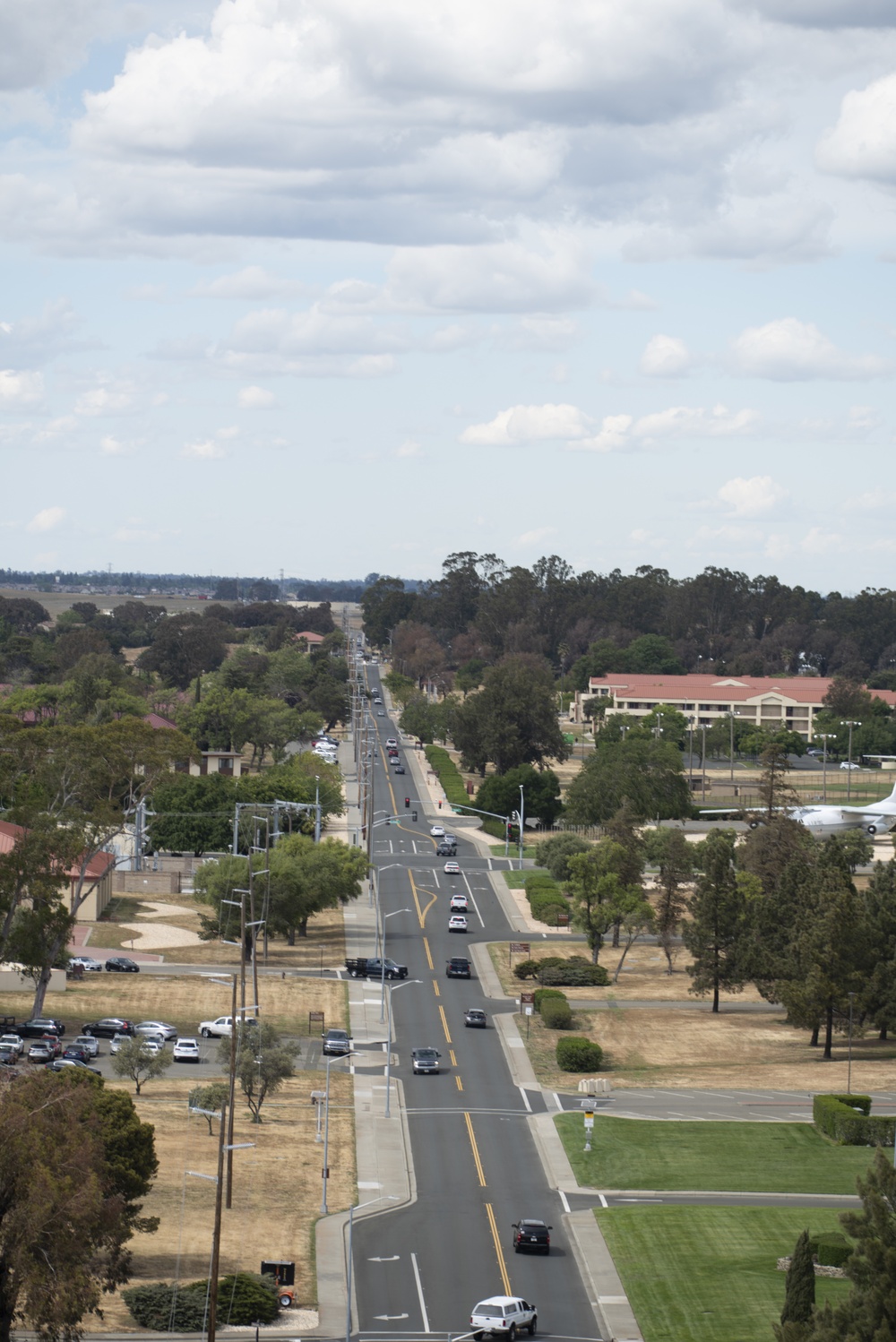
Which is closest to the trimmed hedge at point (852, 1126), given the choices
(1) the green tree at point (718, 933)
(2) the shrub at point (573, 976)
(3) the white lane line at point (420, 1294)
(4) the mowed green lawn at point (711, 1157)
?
(4) the mowed green lawn at point (711, 1157)

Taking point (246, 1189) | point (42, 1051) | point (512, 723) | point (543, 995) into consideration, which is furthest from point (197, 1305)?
point (512, 723)

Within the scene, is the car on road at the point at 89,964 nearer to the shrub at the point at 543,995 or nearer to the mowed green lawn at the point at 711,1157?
the shrub at the point at 543,995

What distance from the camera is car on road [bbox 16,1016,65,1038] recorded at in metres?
82.9

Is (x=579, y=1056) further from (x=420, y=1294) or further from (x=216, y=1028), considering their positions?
(x=420, y=1294)

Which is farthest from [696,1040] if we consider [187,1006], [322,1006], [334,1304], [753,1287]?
[334,1304]

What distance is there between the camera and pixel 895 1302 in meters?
39.2

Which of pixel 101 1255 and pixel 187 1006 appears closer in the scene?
pixel 101 1255

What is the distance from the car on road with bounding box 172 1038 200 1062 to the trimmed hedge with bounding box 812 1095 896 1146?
2856 cm

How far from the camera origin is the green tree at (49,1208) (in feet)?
137

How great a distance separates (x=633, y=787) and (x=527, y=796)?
59.4 ft

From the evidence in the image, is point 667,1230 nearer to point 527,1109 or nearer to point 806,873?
point 527,1109

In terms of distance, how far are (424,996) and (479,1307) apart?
52089 mm

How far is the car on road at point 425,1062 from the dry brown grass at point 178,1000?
805 cm

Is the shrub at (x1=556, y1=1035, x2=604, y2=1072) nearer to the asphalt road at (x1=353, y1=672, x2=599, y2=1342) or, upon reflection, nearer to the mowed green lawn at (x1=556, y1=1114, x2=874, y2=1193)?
the asphalt road at (x1=353, y1=672, x2=599, y2=1342)
